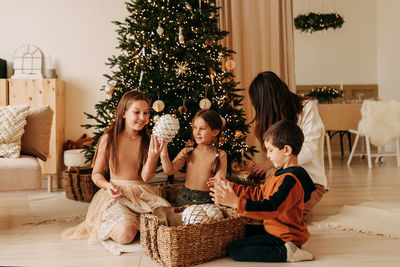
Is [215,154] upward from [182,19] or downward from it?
downward

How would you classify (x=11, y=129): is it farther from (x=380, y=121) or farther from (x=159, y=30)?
(x=380, y=121)

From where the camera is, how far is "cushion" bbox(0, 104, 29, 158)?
282 cm

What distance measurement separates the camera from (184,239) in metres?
1.81

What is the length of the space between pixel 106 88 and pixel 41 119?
1.68 feet

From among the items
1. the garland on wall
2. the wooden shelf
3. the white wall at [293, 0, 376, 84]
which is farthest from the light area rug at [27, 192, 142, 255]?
the wooden shelf

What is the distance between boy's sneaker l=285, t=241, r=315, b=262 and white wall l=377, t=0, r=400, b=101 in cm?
607

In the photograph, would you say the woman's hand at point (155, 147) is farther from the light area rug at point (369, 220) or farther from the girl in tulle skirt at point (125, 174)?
the light area rug at point (369, 220)

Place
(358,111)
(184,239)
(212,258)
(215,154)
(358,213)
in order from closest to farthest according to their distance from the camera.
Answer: (184,239)
(212,258)
(215,154)
(358,213)
(358,111)

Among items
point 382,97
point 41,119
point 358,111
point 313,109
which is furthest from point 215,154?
point 382,97

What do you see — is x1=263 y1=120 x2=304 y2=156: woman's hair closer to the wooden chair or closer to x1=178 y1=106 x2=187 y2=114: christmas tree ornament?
x1=178 y1=106 x2=187 y2=114: christmas tree ornament

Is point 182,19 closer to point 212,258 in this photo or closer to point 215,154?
point 215,154

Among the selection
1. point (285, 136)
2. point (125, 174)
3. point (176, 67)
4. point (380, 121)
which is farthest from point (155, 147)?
point (380, 121)

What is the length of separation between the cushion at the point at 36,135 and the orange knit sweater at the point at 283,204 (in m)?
1.66

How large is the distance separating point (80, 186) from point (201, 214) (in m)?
1.74
